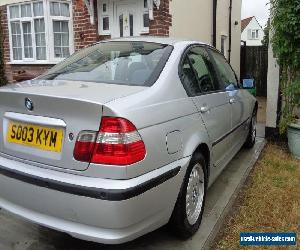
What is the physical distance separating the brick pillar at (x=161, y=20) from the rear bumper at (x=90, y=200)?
6061 mm

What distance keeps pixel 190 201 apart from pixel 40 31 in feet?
29.0

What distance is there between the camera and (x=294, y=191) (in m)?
4.18

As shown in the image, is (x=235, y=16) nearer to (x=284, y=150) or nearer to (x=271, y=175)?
(x=284, y=150)

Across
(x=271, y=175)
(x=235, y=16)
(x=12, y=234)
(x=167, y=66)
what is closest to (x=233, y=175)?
(x=271, y=175)

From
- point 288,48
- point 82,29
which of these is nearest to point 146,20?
point 82,29

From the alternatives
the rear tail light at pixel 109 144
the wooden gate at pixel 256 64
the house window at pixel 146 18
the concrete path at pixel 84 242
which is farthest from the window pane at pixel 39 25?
the rear tail light at pixel 109 144

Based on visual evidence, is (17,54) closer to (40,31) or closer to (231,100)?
(40,31)

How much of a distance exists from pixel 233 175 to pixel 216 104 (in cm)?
135

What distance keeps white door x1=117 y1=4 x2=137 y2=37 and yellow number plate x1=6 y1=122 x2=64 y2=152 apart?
6.65 metres

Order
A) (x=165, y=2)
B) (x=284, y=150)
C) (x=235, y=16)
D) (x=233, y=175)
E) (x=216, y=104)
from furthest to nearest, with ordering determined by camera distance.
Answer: (x=235, y=16) < (x=165, y=2) < (x=284, y=150) < (x=233, y=175) < (x=216, y=104)

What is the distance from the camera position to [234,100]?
171 inches

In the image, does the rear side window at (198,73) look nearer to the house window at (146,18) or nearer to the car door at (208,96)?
the car door at (208,96)

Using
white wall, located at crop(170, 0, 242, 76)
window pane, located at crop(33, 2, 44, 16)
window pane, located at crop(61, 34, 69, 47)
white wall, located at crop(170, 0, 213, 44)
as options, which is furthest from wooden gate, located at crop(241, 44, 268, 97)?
window pane, located at crop(33, 2, 44, 16)

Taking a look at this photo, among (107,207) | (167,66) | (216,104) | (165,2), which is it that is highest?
(165,2)
